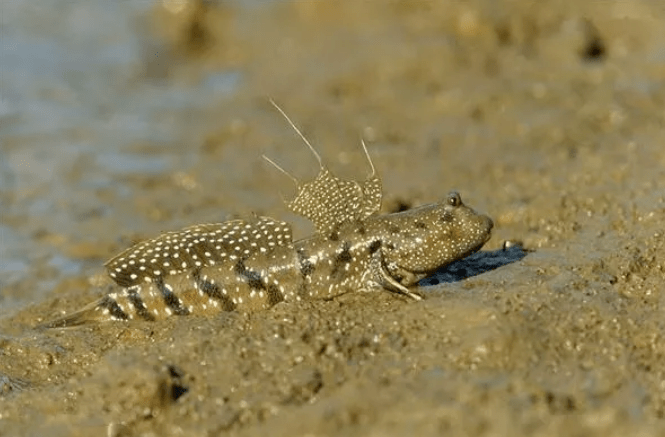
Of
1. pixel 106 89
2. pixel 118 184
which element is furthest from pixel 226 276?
pixel 106 89

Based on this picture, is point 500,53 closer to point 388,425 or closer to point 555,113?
point 555,113

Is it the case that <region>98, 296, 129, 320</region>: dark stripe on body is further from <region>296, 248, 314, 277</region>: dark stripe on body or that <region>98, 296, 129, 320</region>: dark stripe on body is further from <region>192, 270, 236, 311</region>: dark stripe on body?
<region>296, 248, 314, 277</region>: dark stripe on body

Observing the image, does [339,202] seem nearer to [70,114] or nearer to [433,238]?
[433,238]

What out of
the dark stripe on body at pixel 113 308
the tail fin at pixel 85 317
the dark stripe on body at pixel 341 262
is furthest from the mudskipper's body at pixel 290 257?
the tail fin at pixel 85 317

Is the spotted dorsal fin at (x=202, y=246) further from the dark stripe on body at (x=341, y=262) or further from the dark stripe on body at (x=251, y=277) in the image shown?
the dark stripe on body at (x=341, y=262)

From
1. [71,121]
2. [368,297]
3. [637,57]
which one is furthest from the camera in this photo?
[71,121]

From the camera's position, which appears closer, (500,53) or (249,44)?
(500,53)

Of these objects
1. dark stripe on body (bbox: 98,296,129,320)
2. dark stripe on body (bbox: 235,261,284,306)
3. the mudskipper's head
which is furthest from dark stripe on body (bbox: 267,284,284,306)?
dark stripe on body (bbox: 98,296,129,320)

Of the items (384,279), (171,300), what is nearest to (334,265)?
(384,279)
